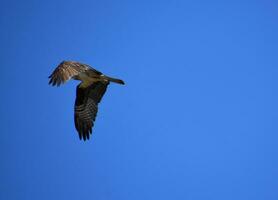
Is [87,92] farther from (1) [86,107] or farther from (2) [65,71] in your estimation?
(2) [65,71]

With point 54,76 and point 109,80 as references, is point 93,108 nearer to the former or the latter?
point 109,80

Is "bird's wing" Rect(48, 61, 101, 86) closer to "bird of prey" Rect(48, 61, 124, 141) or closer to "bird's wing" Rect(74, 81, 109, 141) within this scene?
"bird of prey" Rect(48, 61, 124, 141)

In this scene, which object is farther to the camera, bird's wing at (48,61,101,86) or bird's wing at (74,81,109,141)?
bird's wing at (74,81,109,141)

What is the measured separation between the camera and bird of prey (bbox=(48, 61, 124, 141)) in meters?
15.2

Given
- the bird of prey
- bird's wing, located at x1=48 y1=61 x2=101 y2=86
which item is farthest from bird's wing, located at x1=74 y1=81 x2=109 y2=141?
bird's wing, located at x1=48 y1=61 x2=101 y2=86

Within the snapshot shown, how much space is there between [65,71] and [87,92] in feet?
5.61

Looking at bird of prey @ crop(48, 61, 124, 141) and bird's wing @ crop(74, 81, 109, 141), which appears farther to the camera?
bird's wing @ crop(74, 81, 109, 141)

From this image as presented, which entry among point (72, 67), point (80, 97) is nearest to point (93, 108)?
point (80, 97)

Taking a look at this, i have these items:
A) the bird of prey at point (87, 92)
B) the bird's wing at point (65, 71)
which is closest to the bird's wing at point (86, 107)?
the bird of prey at point (87, 92)

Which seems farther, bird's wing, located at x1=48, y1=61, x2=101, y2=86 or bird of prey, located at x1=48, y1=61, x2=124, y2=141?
bird of prey, located at x1=48, y1=61, x2=124, y2=141

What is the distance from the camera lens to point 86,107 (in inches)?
640

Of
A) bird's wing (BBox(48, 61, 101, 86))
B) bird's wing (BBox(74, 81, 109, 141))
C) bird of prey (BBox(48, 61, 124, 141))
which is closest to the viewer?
bird's wing (BBox(48, 61, 101, 86))

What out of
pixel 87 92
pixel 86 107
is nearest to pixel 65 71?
pixel 87 92

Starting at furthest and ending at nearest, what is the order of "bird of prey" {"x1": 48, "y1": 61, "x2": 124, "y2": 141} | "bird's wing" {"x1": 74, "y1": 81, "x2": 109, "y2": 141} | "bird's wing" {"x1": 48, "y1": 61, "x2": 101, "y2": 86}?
1. "bird's wing" {"x1": 74, "y1": 81, "x2": 109, "y2": 141}
2. "bird of prey" {"x1": 48, "y1": 61, "x2": 124, "y2": 141}
3. "bird's wing" {"x1": 48, "y1": 61, "x2": 101, "y2": 86}
